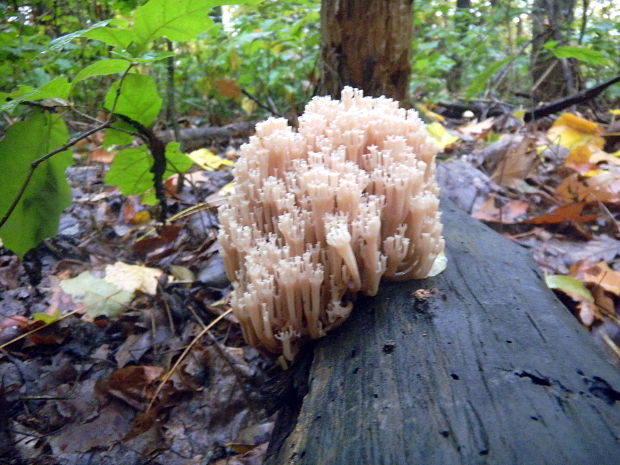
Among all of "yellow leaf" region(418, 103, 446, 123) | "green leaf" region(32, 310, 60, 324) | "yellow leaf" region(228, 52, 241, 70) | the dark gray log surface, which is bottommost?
"yellow leaf" region(418, 103, 446, 123)

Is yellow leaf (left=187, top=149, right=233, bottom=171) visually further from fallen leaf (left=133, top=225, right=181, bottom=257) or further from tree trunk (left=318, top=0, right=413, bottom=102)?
tree trunk (left=318, top=0, right=413, bottom=102)

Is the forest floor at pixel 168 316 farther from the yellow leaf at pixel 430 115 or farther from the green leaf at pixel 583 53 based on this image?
the yellow leaf at pixel 430 115

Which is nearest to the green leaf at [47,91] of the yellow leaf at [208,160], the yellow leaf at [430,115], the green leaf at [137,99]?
the green leaf at [137,99]

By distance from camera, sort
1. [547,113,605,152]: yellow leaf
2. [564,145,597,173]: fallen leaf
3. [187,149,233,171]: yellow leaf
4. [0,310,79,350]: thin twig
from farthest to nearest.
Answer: [187,149,233,171]: yellow leaf
[547,113,605,152]: yellow leaf
[564,145,597,173]: fallen leaf
[0,310,79,350]: thin twig

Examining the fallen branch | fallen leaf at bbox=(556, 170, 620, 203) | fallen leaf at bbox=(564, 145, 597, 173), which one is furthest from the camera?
the fallen branch

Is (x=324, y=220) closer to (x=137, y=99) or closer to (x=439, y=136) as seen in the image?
(x=137, y=99)

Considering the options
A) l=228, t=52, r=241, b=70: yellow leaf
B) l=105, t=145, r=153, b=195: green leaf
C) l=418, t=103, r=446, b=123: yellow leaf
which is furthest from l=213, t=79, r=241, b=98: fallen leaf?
l=105, t=145, r=153, b=195: green leaf

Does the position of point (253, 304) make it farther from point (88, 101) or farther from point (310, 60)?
point (310, 60)

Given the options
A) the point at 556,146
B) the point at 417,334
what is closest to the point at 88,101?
the point at 417,334
